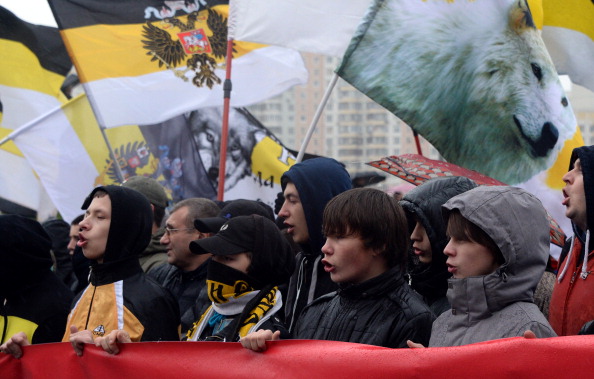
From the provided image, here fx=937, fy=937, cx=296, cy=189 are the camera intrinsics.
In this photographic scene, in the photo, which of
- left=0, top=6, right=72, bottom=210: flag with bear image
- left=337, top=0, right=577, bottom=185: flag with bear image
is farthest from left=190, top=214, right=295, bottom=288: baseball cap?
left=0, top=6, right=72, bottom=210: flag with bear image

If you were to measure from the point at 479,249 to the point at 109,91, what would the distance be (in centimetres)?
509

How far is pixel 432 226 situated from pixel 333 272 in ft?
1.59

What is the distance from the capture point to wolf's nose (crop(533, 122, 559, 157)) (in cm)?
498

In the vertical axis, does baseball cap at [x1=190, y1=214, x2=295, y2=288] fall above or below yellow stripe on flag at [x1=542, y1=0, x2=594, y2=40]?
below

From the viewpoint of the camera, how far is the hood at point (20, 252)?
4543mm

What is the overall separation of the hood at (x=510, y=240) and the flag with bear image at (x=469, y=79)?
2069 millimetres

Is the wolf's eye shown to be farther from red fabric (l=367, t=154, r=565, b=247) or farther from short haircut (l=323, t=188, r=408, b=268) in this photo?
short haircut (l=323, t=188, r=408, b=268)

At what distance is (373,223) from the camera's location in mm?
3305

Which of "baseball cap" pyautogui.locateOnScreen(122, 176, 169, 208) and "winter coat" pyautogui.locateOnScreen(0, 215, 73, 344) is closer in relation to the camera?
"winter coat" pyautogui.locateOnScreen(0, 215, 73, 344)

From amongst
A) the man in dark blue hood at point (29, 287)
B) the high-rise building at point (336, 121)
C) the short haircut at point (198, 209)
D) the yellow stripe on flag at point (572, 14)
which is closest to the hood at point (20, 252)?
the man in dark blue hood at point (29, 287)

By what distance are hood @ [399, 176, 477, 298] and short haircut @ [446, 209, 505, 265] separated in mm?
551

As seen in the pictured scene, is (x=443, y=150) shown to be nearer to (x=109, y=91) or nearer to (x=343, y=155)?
(x=109, y=91)

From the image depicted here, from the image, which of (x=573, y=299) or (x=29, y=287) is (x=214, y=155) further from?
(x=573, y=299)

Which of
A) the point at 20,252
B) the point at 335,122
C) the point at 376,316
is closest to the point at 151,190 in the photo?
the point at 20,252
